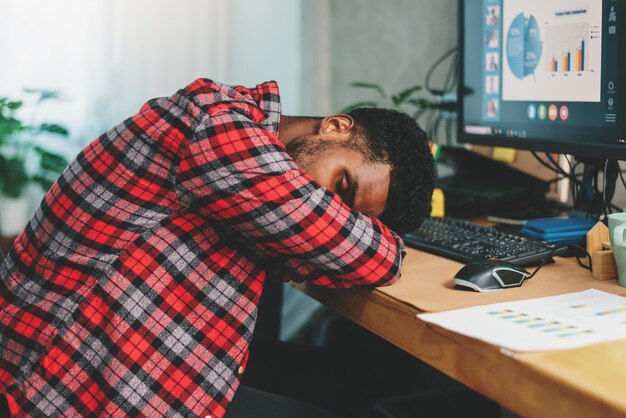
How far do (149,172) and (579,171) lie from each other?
1.09m

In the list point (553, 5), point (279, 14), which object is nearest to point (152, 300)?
point (553, 5)

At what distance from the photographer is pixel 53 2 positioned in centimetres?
260

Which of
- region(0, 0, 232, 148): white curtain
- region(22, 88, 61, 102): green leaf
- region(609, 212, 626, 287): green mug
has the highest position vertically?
region(0, 0, 232, 148): white curtain

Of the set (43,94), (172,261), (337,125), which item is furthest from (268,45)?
(172,261)

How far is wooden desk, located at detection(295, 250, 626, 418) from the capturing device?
625 mm

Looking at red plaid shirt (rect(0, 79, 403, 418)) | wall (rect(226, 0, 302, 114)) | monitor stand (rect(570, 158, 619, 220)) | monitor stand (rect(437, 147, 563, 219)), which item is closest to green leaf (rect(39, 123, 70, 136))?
wall (rect(226, 0, 302, 114))

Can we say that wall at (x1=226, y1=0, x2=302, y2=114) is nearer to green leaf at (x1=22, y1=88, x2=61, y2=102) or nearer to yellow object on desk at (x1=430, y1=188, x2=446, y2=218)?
green leaf at (x1=22, y1=88, x2=61, y2=102)

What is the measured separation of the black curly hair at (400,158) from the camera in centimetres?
115

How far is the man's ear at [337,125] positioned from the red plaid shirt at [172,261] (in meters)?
0.13

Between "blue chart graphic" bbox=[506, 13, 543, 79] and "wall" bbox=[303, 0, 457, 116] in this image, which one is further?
"wall" bbox=[303, 0, 457, 116]

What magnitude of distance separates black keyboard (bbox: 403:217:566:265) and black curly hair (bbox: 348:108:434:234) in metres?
0.08

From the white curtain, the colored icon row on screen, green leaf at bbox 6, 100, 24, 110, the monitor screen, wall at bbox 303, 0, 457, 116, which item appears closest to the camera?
the monitor screen

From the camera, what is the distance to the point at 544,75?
1385 mm

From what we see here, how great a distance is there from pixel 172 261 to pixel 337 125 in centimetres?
35
